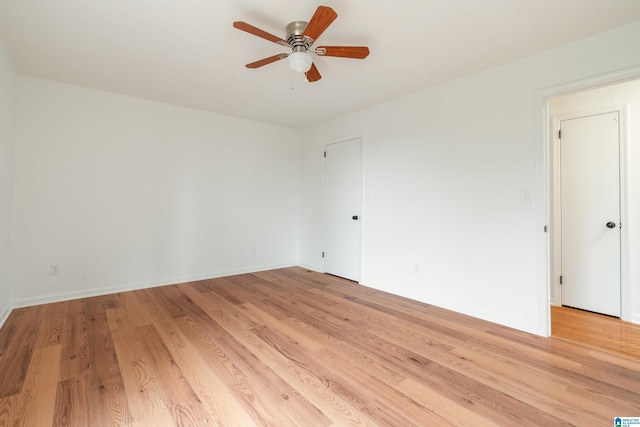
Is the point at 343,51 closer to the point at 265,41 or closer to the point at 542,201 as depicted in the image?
the point at 265,41

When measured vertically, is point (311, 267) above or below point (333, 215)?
below

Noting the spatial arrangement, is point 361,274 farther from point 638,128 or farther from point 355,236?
point 638,128

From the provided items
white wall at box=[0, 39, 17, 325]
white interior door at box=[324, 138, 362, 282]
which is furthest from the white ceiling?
white interior door at box=[324, 138, 362, 282]

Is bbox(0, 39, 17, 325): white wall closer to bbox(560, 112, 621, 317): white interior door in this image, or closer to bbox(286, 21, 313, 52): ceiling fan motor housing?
bbox(286, 21, 313, 52): ceiling fan motor housing

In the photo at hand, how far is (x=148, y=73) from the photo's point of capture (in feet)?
9.83

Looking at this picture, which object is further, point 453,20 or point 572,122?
point 572,122

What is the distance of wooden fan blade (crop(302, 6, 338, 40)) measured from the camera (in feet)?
5.49

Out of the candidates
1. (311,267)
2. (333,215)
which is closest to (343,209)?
(333,215)

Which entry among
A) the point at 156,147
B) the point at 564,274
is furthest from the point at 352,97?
the point at 564,274

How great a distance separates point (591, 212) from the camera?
311 cm

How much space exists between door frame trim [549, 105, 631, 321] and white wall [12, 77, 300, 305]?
3.82 meters

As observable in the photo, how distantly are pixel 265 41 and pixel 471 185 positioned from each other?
92.2 inches

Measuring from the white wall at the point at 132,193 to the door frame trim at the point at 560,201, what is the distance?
382cm

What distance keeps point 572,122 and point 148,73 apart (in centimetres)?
455
